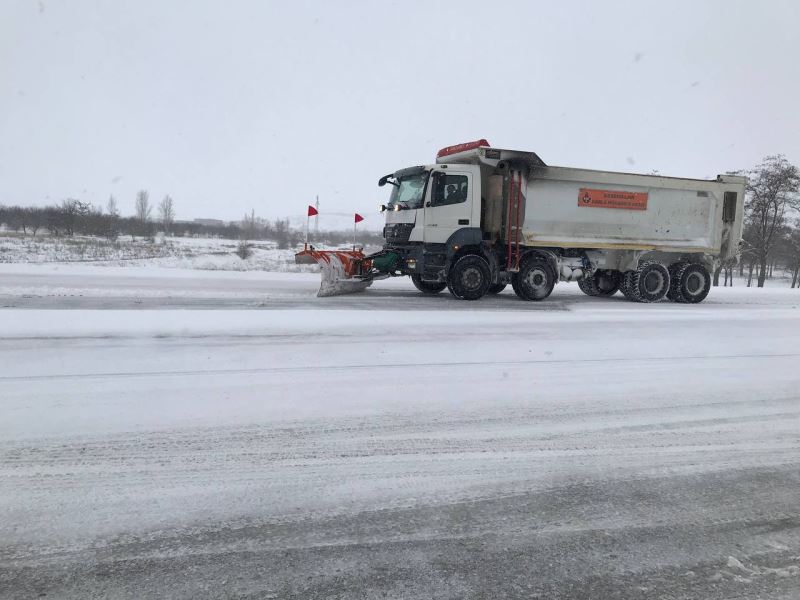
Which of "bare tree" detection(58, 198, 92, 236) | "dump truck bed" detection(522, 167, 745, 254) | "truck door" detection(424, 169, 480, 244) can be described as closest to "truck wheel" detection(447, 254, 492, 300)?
"truck door" detection(424, 169, 480, 244)

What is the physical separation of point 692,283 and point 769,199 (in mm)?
27182

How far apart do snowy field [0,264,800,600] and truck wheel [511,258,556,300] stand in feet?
18.9

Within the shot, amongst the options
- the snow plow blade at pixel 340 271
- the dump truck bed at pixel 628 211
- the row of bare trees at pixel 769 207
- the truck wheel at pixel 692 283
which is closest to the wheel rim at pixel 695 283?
the truck wheel at pixel 692 283

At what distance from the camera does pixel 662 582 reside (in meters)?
2.46

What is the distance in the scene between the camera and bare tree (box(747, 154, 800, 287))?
1366 inches

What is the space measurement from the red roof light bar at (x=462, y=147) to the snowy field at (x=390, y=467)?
665 cm

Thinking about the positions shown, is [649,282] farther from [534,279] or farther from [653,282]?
[534,279]

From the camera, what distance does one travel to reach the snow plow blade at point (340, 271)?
13203 millimetres

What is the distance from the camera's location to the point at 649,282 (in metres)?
14.5

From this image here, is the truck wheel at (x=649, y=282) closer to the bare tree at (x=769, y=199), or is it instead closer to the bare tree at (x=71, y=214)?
the bare tree at (x=769, y=199)

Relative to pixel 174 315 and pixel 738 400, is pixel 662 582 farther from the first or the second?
pixel 174 315

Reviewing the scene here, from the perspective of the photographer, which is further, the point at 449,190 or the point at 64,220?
the point at 64,220

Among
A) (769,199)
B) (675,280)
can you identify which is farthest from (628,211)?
(769,199)

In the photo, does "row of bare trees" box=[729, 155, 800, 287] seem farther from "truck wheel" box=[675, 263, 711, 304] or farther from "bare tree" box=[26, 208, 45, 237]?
"bare tree" box=[26, 208, 45, 237]
